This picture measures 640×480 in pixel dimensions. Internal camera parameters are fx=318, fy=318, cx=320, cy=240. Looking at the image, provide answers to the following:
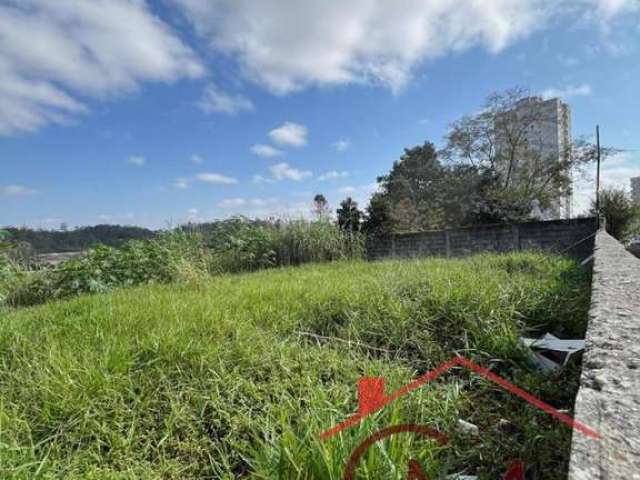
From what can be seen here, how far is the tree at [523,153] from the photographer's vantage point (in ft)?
48.4

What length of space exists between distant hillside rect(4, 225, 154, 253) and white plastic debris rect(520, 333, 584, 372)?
6000mm

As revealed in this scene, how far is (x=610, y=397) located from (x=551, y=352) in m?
1.06

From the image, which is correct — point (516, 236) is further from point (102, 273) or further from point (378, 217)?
point (102, 273)

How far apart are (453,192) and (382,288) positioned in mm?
17405

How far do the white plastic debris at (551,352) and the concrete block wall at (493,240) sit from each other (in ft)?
16.7

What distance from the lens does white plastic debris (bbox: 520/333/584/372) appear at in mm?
1472

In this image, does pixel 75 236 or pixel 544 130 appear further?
pixel 544 130

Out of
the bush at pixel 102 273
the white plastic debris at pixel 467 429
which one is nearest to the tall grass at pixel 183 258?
the bush at pixel 102 273

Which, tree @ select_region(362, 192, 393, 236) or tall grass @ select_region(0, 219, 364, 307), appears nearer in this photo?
tall grass @ select_region(0, 219, 364, 307)

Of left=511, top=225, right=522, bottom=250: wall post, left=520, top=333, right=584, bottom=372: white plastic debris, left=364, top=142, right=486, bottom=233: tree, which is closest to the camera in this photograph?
left=520, top=333, right=584, bottom=372: white plastic debris

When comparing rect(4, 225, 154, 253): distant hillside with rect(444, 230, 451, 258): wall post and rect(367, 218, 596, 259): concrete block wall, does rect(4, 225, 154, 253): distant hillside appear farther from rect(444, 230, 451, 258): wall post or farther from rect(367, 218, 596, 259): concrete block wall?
rect(444, 230, 451, 258): wall post

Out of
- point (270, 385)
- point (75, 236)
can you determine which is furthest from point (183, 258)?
point (75, 236)

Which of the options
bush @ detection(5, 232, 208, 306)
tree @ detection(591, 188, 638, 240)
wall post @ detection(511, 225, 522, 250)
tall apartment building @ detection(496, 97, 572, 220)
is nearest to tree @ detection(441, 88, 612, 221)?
tall apartment building @ detection(496, 97, 572, 220)

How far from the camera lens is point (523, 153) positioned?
50.2 ft
